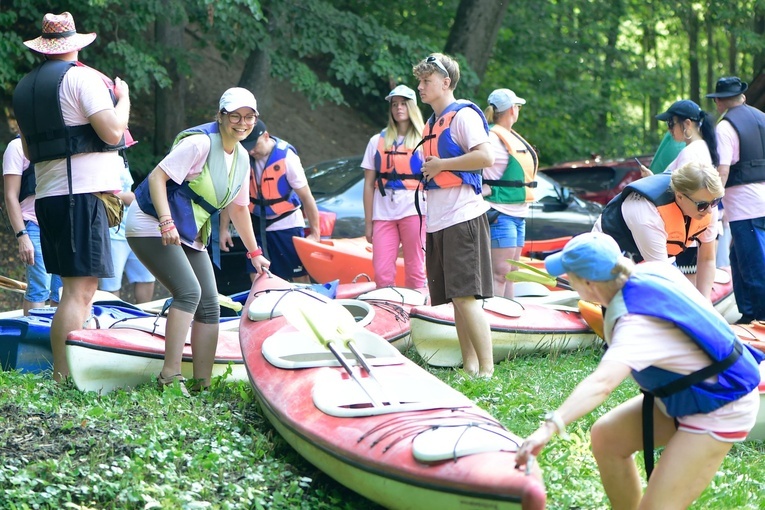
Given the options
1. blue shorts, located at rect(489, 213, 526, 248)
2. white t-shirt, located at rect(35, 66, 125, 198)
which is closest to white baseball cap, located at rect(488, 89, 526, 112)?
blue shorts, located at rect(489, 213, 526, 248)

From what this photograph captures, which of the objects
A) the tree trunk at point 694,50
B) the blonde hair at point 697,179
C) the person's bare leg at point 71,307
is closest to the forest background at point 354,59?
the tree trunk at point 694,50

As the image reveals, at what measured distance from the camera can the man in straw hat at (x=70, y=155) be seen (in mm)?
5105

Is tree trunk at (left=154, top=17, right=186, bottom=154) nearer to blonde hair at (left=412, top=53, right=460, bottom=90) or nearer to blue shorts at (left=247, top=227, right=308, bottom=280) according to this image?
blue shorts at (left=247, top=227, right=308, bottom=280)

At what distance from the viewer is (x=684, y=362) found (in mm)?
3352

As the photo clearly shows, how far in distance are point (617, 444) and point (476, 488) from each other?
1.96 feet

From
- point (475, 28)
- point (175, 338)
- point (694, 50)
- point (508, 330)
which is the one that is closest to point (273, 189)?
point (508, 330)

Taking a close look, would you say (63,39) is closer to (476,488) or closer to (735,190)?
(476,488)

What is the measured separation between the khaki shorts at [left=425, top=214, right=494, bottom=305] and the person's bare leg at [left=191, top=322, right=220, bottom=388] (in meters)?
1.37

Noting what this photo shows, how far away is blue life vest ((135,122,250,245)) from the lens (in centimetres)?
524

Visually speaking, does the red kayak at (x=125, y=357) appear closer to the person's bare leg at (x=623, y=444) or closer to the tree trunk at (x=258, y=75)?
the person's bare leg at (x=623, y=444)

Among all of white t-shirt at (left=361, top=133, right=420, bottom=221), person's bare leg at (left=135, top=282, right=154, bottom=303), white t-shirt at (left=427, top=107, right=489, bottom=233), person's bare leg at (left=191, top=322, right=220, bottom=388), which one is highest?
white t-shirt at (left=427, top=107, right=489, bottom=233)

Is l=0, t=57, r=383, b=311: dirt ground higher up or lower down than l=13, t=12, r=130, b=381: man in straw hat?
lower down

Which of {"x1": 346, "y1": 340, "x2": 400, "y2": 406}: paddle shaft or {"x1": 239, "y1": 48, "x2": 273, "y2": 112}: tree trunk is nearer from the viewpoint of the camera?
{"x1": 346, "y1": 340, "x2": 400, "y2": 406}: paddle shaft

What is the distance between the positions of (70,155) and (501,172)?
3.29 metres
